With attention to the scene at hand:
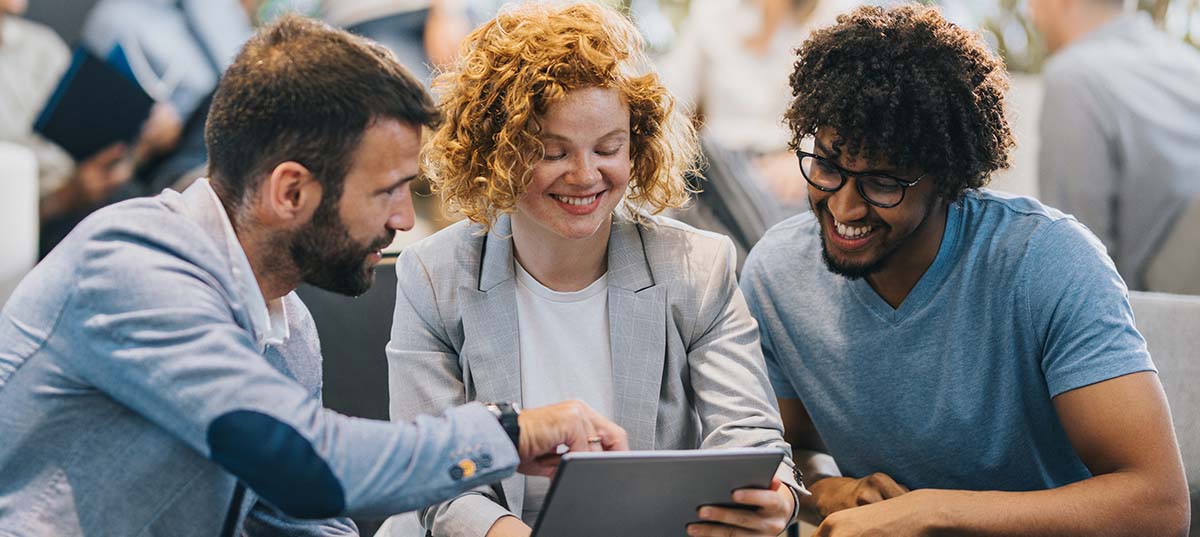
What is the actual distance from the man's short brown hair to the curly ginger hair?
32cm

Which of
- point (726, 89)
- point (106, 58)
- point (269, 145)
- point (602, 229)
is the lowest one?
point (106, 58)

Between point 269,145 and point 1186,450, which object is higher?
point 269,145

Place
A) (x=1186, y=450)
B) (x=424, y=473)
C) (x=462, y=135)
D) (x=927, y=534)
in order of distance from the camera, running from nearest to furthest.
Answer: (x=424, y=473), (x=927, y=534), (x=462, y=135), (x=1186, y=450)

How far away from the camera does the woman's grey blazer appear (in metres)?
1.69

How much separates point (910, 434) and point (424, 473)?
2.78 ft

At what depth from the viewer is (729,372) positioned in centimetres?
170

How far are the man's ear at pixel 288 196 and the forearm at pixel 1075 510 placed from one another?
0.88 meters

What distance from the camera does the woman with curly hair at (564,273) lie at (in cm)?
167

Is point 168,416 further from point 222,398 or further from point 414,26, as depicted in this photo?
point 414,26

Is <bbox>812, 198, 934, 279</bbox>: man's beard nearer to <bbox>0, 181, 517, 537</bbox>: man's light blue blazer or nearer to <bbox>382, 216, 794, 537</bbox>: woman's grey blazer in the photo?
<bbox>382, 216, 794, 537</bbox>: woman's grey blazer

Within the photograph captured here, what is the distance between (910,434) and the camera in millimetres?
1785

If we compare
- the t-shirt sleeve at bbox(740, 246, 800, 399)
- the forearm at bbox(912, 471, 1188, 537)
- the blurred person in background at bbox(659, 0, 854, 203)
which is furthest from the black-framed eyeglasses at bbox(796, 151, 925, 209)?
the blurred person in background at bbox(659, 0, 854, 203)

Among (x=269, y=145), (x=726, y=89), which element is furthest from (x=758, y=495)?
(x=726, y=89)

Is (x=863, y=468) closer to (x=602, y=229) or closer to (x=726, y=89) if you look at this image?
(x=602, y=229)
